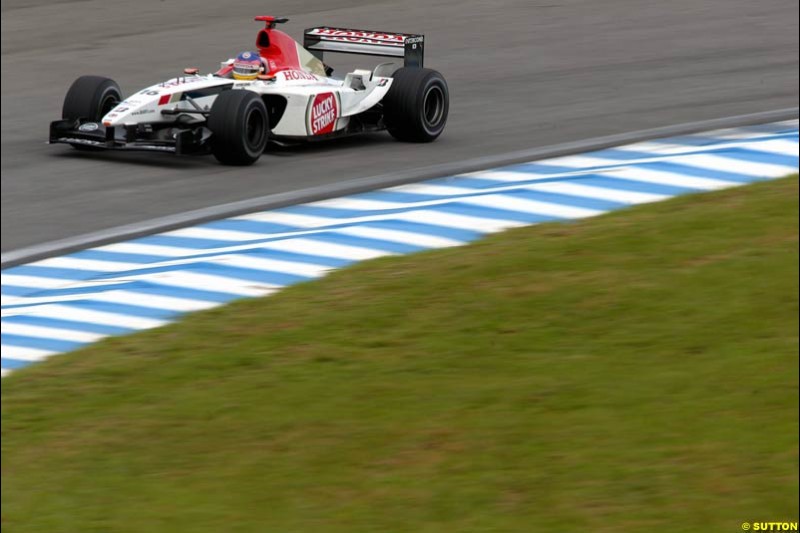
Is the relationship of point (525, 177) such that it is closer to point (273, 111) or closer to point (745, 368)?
point (273, 111)

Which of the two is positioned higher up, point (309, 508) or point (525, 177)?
point (525, 177)

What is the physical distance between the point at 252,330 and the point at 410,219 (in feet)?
9.70

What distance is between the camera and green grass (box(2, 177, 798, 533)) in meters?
5.26

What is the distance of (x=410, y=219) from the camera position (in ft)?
33.8

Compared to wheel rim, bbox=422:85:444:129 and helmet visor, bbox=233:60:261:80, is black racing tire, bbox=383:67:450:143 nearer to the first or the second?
wheel rim, bbox=422:85:444:129

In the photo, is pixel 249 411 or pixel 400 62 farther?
pixel 400 62

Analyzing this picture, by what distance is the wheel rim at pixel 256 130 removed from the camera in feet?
39.1

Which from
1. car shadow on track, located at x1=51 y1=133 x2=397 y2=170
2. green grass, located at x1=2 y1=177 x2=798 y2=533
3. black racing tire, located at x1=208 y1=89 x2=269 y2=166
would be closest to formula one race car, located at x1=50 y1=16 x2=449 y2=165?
black racing tire, located at x1=208 y1=89 x2=269 y2=166

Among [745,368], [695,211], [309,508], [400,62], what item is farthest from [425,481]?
[400,62]

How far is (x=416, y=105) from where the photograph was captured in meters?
12.6

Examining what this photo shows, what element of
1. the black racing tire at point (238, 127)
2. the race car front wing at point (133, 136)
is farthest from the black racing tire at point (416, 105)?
the race car front wing at point (133, 136)

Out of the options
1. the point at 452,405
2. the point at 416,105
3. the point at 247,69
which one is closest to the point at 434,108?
the point at 416,105

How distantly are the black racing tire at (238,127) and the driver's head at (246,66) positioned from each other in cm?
58

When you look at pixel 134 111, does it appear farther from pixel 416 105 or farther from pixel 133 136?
pixel 416 105
